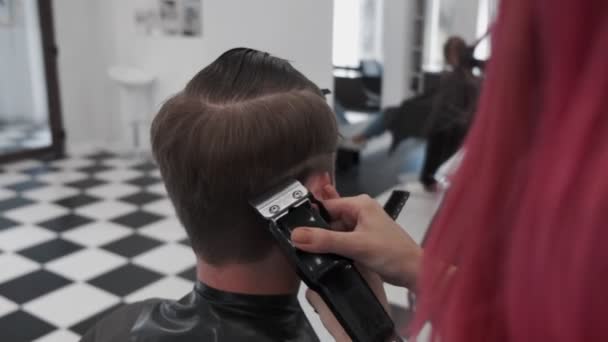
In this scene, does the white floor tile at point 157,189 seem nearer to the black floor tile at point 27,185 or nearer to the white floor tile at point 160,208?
the white floor tile at point 160,208

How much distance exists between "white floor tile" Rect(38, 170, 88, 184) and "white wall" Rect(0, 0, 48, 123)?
0.96 metres

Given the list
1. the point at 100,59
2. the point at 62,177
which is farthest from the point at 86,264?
the point at 100,59

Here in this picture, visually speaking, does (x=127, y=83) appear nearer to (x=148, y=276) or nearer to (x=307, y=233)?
(x=148, y=276)

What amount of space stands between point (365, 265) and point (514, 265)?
1.39 feet

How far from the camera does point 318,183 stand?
951mm

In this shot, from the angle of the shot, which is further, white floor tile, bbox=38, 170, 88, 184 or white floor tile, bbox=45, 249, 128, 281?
white floor tile, bbox=38, 170, 88, 184

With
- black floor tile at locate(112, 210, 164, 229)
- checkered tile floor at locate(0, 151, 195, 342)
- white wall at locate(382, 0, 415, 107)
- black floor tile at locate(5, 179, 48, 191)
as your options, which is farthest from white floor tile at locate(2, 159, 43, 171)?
white wall at locate(382, 0, 415, 107)

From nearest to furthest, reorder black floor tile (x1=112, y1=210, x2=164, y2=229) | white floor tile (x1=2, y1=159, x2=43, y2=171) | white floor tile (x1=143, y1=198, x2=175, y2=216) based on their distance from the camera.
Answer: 1. black floor tile (x1=112, y1=210, x2=164, y2=229)
2. white floor tile (x1=143, y1=198, x2=175, y2=216)
3. white floor tile (x1=2, y1=159, x2=43, y2=171)

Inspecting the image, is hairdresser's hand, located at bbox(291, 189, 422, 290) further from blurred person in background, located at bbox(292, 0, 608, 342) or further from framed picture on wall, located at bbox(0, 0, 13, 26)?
framed picture on wall, located at bbox(0, 0, 13, 26)

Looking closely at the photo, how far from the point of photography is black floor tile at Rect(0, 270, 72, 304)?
9.18 ft

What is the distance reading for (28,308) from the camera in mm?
2684

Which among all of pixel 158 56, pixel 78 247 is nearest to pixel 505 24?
pixel 78 247

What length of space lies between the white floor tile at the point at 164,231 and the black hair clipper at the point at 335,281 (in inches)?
115

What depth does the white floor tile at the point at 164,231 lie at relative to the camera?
11.7 feet
